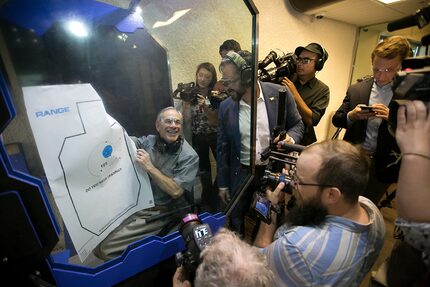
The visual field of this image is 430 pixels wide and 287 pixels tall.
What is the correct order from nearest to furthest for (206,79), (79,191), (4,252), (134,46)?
(4,252), (79,191), (134,46), (206,79)

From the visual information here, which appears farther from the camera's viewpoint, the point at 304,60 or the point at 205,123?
the point at 304,60

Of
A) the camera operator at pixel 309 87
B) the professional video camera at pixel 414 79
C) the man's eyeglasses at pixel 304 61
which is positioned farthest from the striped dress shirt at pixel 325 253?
the man's eyeglasses at pixel 304 61

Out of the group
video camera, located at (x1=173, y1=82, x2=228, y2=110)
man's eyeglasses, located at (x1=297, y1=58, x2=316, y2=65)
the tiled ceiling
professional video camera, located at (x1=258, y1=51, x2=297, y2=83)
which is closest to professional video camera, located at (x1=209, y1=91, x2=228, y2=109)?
video camera, located at (x1=173, y1=82, x2=228, y2=110)

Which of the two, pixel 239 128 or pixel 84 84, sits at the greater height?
pixel 84 84

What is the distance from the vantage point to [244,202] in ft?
3.63

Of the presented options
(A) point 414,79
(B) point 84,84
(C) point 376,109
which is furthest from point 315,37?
(B) point 84,84

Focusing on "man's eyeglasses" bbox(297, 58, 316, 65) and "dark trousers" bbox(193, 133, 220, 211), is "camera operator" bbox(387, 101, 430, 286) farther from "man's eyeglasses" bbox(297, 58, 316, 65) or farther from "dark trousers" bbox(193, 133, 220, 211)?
"man's eyeglasses" bbox(297, 58, 316, 65)

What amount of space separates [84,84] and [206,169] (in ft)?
2.03

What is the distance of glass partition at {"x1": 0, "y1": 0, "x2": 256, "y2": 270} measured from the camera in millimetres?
427

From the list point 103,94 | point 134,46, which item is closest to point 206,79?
point 134,46

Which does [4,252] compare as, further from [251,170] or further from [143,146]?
[251,170]

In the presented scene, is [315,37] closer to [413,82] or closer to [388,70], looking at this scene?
[388,70]

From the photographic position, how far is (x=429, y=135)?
46cm

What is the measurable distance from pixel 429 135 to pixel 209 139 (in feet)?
2.50
